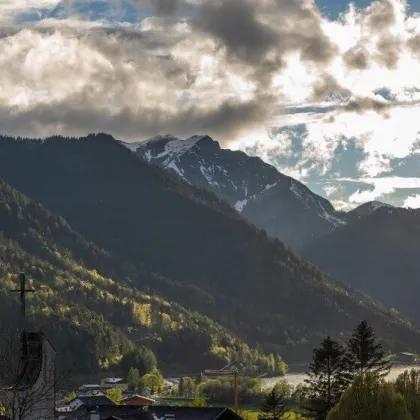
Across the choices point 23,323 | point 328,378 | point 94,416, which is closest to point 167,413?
point 94,416

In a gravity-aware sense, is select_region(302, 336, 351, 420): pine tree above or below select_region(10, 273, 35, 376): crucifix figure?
below

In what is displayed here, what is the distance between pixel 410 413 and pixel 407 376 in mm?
4932

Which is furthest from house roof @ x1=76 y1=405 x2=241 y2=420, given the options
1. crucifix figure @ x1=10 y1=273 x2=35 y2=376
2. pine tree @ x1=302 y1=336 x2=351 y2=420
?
crucifix figure @ x1=10 y1=273 x2=35 y2=376

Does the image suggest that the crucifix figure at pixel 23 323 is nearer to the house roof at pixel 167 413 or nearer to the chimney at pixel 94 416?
the house roof at pixel 167 413

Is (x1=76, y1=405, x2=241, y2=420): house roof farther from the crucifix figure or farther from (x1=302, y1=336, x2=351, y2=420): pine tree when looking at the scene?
the crucifix figure

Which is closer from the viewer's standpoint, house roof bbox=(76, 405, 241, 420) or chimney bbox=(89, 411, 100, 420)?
chimney bbox=(89, 411, 100, 420)

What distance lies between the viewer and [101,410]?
12319 centimetres

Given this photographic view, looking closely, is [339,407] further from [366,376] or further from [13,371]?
[13,371]

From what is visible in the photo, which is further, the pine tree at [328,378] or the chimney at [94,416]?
the pine tree at [328,378]

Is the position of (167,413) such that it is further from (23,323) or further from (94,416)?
(23,323)

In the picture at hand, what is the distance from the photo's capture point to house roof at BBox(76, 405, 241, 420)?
3922 inches

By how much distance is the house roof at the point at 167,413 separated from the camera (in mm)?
99625

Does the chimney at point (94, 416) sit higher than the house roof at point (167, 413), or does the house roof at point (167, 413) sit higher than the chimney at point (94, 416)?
the chimney at point (94, 416)

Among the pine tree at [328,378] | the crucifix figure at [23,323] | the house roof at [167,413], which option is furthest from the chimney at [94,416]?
the crucifix figure at [23,323]
